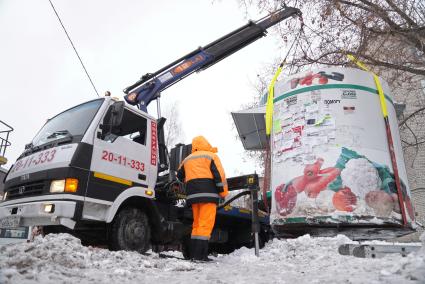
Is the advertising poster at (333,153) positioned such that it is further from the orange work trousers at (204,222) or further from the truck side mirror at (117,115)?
the truck side mirror at (117,115)

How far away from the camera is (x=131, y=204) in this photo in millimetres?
5332

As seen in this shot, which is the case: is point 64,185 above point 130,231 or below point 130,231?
above

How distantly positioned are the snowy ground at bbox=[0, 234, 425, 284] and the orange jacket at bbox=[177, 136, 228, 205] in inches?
44.3

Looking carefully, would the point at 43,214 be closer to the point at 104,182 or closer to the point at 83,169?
the point at 83,169

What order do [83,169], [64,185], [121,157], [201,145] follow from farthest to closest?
[201,145], [121,157], [83,169], [64,185]

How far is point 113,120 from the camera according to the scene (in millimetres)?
5035

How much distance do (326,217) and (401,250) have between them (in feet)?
4.35

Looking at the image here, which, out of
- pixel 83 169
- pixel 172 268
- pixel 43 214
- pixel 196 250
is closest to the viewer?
pixel 172 268

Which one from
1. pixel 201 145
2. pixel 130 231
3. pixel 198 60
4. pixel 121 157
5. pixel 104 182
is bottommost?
pixel 130 231

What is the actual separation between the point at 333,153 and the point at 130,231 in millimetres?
3119

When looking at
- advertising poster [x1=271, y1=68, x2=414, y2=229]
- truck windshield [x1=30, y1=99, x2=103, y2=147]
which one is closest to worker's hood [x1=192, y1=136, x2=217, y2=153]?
advertising poster [x1=271, y1=68, x2=414, y2=229]

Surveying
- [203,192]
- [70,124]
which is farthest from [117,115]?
[203,192]

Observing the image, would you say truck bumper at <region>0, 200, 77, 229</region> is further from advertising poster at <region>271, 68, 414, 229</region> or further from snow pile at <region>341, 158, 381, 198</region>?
snow pile at <region>341, 158, 381, 198</region>

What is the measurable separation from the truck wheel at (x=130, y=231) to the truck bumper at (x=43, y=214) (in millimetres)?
687
